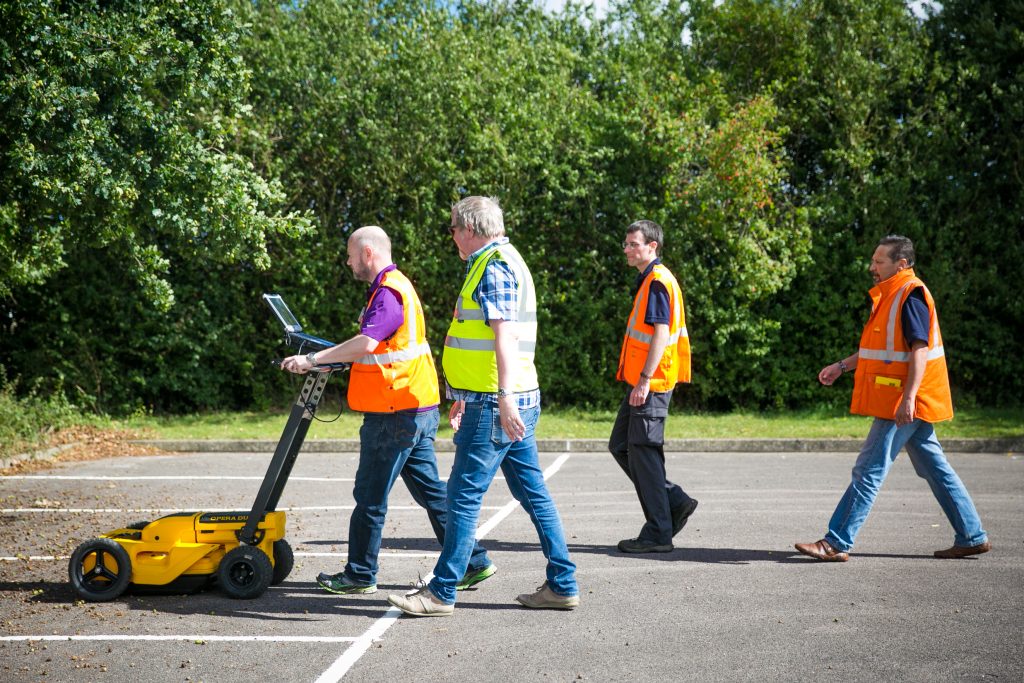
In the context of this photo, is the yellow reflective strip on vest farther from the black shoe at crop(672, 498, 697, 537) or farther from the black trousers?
the black shoe at crop(672, 498, 697, 537)

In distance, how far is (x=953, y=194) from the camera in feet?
50.4

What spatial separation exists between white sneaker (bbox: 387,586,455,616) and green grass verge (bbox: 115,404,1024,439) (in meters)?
Result: 7.25

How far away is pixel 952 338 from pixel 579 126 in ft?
21.4

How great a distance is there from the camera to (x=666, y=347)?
21.3 ft

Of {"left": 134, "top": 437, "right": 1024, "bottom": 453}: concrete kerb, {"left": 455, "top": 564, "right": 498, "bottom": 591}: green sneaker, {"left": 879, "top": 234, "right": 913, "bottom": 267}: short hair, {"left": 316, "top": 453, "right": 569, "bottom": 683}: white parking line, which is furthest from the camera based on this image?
{"left": 134, "top": 437, "right": 1024, "bottom": 453}: concrete kerb

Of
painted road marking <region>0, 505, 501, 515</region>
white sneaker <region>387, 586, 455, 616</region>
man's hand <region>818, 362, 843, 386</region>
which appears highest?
man's hand <region>818, 362, 843, 386</region>

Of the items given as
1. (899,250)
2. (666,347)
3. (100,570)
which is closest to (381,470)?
(100,570)

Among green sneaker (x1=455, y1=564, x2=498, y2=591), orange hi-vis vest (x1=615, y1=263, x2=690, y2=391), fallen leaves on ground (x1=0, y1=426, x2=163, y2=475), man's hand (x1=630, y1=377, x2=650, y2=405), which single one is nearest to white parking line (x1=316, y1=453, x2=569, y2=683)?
green sneaker (x1=455, y1=564, x2=498, y2=591)

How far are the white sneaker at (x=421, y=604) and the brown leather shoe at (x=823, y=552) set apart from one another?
2.42 metres

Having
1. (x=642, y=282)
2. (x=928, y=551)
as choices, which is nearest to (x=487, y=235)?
(x=642, y=282)

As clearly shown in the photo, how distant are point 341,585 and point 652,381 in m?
2.34

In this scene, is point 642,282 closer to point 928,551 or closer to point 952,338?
point 928,551

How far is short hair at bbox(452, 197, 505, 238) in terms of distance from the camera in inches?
196

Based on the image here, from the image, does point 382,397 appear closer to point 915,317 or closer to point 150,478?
point 915,317
